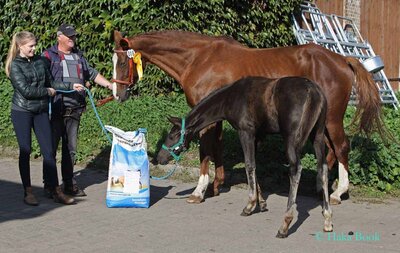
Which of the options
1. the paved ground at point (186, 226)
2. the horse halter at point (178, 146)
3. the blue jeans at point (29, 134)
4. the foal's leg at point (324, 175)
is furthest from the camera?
the blue jeans at point (29, 134)

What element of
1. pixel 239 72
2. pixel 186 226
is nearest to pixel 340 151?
pixel 239 72

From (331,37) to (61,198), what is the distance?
9.42 meters

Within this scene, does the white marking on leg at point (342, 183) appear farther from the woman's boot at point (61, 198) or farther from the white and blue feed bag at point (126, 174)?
the woman's boot at point (61, 198)

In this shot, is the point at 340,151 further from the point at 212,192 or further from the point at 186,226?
the point at 186,226

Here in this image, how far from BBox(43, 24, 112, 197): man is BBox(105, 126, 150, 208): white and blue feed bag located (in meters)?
0.72

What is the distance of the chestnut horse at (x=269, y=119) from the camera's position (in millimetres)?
5699

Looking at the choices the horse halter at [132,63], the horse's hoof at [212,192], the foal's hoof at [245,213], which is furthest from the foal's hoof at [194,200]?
the horse halter at [132,63]

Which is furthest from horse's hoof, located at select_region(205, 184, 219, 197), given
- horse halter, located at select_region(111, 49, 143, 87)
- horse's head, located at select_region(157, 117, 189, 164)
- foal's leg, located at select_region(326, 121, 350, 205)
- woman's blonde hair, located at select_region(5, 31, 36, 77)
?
woman's blonde hair, located at select_region(5, 31, 36, 77)

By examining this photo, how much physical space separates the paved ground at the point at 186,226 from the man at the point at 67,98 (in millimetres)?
506

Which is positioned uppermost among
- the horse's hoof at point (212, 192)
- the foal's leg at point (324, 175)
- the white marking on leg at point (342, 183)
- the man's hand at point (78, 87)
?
the man's hand at point (78, 87)

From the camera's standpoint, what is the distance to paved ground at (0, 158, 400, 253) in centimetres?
534

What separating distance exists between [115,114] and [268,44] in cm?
418

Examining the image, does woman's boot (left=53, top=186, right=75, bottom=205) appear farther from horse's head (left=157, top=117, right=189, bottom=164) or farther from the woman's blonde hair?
the woman's blonde hair

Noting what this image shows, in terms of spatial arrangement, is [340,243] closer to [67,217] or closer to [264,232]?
[264,232]
